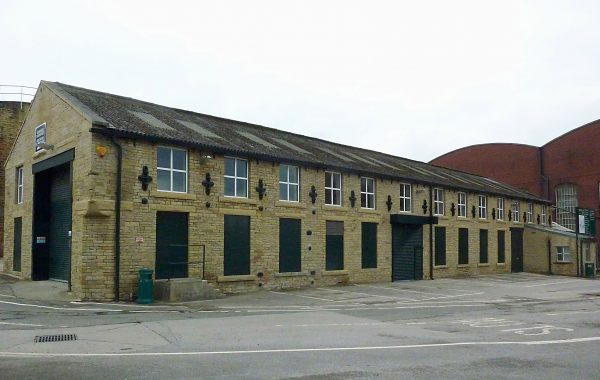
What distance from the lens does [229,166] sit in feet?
71.2

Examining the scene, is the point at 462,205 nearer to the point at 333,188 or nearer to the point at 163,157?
the point at 333,188

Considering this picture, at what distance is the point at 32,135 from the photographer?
75.9 ft

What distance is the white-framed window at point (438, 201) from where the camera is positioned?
3281 cm

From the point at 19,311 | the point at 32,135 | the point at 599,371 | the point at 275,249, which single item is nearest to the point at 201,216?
the point at 275,249

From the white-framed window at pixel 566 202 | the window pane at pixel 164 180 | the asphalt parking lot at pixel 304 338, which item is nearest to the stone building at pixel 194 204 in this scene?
the window pane at pixel 164 180

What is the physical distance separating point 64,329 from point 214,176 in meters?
9.74

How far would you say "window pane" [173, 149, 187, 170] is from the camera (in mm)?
20000

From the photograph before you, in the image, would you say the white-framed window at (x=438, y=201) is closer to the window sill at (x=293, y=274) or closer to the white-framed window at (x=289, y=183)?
the white-framed window at (x=289, y=183)

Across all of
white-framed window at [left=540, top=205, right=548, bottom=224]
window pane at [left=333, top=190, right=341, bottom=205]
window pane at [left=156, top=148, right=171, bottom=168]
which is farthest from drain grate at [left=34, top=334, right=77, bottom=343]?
white-framed window at [left=540, top=205, right=548, bottom=224]

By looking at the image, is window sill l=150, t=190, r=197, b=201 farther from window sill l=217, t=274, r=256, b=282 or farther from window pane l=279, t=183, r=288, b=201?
window pane l=279, t=183, r=288, b=201

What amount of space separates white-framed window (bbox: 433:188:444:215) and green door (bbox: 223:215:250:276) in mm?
14681

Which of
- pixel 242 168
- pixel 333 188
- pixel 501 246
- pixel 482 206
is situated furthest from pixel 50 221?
pixel 501 246

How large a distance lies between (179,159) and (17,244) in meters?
9.88

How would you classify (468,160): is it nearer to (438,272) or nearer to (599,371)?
(438,272)
